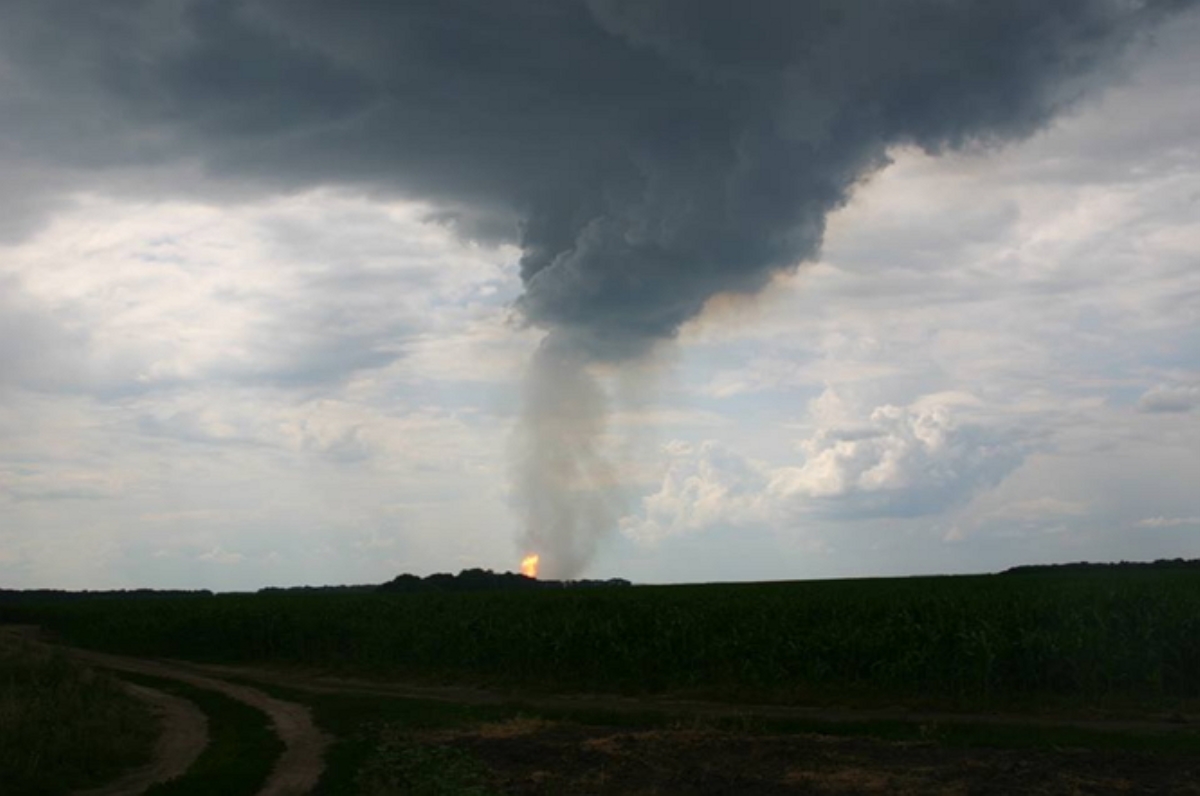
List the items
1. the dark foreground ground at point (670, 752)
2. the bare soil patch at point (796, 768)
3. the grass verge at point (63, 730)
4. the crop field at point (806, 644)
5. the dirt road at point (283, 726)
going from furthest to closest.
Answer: the crop field at point (806, 644) → the grass verge at point (63, 730) → the dirt road at point (283, 726) → the dark foreground ground at point (670, 752) → the bare soil patch at point (796, 768)

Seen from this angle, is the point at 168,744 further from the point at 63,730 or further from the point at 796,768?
the point at 796,768

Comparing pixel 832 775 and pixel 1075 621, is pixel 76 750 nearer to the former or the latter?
pixel 832 775

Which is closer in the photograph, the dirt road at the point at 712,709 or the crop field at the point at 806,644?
the dirt road at the point at 712,709

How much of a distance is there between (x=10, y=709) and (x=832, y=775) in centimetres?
1902

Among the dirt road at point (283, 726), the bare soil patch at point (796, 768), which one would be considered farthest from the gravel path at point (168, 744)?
the bare soil patch at point (796, 768)

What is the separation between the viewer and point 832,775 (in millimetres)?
19391

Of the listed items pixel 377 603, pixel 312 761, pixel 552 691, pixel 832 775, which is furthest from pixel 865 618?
pixel 377 603

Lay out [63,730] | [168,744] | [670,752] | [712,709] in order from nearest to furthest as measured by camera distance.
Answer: [670,752]
[63,730]
[168,744]
[712,709]

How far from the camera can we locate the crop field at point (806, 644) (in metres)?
28.9

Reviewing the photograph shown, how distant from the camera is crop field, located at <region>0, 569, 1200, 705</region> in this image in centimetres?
2888

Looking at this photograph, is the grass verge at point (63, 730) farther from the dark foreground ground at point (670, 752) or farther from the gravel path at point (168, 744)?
the dark foreground ground at point (670, 752)

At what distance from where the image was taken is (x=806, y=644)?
32.8 metres

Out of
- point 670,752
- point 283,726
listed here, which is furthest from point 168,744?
point 670,752

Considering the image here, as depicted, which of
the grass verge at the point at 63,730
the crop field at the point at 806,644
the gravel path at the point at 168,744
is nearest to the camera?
the grass verge at the point at 63,730
